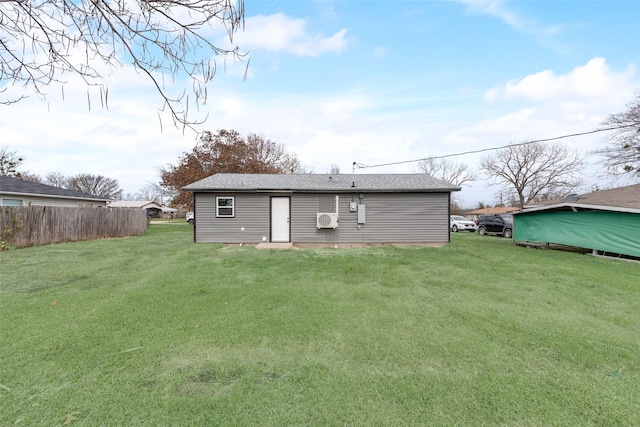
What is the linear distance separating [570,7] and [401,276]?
885 centimetres

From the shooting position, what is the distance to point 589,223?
960 centimetres

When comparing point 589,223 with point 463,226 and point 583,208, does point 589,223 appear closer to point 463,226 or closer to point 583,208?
point 583,208

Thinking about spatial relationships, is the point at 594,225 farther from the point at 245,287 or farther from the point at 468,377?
the point at 245,287

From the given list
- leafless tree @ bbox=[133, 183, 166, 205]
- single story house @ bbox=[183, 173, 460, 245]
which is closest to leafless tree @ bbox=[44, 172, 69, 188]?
leafless tree @ bbox=[133, 183, 166, 205]

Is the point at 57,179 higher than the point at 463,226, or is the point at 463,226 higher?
the point at 57,179

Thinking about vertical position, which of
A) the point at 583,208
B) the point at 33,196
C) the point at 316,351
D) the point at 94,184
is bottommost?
the point at 316,351

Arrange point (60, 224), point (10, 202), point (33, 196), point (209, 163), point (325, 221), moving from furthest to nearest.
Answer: point (209, 163) < point (33, 196) < point (10, 202) < point (60, 224) < point (325, 221)

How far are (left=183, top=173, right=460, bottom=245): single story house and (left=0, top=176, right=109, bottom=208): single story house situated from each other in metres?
9.08

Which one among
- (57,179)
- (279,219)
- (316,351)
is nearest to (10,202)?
(279,219)

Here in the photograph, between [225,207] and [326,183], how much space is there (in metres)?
4.35

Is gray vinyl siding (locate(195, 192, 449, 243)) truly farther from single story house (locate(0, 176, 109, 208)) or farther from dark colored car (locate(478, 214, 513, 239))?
single story house (locate(0, 176, 109, 208))

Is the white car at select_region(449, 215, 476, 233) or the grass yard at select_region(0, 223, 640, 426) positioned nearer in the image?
the grass yard at select_region(0, 223, 640, 426)

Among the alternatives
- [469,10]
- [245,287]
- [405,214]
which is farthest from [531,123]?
[245,287]

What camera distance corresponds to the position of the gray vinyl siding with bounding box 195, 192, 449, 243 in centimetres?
1098
